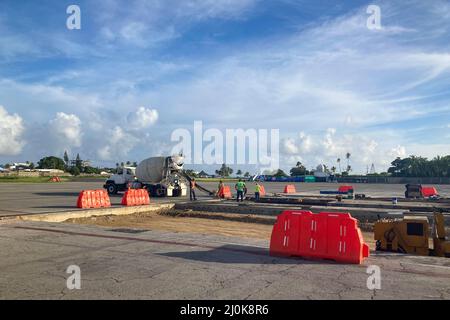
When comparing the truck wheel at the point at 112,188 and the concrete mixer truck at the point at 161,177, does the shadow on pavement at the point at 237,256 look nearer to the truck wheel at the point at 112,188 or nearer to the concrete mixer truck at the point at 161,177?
the concrete mixer truck at the point at 161,177

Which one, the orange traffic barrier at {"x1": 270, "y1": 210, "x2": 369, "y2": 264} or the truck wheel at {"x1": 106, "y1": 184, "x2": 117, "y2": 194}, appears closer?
the orange traffic barrier at {"x1": 270, "y1": 210, "x2": 369, "y2": 264}

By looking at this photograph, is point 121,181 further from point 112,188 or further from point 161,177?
point 161,177

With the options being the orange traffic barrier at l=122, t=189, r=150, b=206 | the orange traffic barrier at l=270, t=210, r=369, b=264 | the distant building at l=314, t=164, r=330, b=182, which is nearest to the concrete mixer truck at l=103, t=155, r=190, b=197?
the orange traffic barrier at l=122, t=189, r=150, b=206

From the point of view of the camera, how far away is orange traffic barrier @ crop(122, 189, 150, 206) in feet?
78.1

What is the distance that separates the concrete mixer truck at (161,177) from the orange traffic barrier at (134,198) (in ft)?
23.5

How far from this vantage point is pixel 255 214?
23.1m

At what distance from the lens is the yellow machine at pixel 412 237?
10.5 meters

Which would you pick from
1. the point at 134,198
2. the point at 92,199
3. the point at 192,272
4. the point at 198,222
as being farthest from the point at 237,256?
the point at 134,198

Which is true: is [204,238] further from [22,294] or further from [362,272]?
[22,294]

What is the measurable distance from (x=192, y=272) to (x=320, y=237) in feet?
10.1

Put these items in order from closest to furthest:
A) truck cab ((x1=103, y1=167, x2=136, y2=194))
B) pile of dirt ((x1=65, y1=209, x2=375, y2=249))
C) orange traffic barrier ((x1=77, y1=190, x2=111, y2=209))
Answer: pile of dirt ((x1=65, y1=209, x2=375, y2=249)) → orange traffic barrier ((x1=77, y1=190, x2=111, y2=209)) → truck cab ((x1=103, y1=167, x2=136, y2=194))

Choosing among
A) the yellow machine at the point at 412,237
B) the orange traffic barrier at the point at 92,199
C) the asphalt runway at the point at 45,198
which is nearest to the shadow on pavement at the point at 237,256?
the yellow machine at the point at 412,237

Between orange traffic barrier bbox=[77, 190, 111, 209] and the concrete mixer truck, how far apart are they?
10.1 metres

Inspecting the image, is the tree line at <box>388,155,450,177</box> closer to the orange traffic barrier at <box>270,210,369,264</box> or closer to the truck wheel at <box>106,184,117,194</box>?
the truck wheel at <box>106,184,117,194</box>
